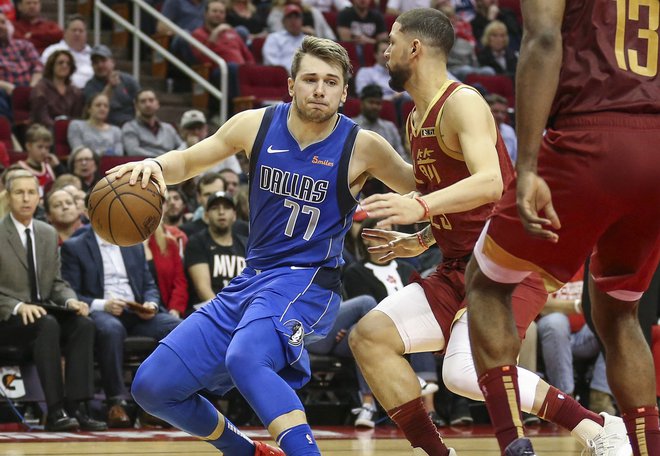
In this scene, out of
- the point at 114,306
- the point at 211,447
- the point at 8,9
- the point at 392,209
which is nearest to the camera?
the point at 392,209

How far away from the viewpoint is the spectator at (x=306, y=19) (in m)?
14.4

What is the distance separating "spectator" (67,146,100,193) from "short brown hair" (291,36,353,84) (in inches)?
215

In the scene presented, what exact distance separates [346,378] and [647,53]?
5595 millimetres

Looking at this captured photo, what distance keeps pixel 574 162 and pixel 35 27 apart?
10413 mm

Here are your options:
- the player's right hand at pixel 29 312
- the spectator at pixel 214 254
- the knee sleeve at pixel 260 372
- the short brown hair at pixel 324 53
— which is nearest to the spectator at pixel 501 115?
the spectator at pixel 214 254

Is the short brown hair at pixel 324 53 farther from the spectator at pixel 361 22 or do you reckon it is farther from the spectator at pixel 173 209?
the spectator at pixel 361 22

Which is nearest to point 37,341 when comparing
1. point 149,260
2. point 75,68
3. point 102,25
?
point 149,260

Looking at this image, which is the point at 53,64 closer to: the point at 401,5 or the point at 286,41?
the point at 286,41

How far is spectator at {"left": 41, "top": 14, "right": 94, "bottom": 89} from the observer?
1249cm

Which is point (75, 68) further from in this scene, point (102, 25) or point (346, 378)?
point (346, 378)

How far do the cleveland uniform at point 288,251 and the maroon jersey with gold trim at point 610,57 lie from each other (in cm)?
150

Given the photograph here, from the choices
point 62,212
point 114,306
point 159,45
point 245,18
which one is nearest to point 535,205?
point 114,306

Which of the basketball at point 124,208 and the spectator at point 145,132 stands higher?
the basketball at point 124,208

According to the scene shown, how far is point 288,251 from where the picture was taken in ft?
15.9
